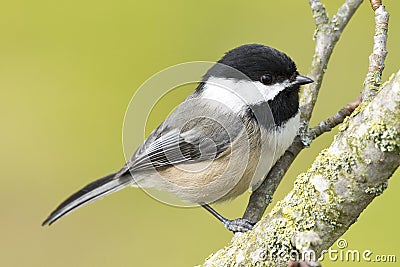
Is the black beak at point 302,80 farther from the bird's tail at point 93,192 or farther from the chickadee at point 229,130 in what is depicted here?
the bird's tail at point 93,192

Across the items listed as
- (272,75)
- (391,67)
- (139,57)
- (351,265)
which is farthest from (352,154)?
(139,57)

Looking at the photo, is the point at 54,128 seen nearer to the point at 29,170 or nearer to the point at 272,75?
the point at 29,170

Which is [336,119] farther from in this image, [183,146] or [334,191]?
[334,191]

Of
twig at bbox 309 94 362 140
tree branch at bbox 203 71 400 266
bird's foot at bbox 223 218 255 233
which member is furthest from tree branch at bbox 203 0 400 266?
twig at bbox 309 94 362 140

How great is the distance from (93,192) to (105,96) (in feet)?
3.13

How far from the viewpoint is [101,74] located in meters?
2.88

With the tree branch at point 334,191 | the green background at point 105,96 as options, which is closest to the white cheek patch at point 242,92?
the tree branch at point 334,191

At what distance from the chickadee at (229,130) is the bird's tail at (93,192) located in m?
0.10

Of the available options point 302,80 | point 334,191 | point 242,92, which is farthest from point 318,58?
point 334,191

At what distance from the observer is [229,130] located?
1738 mm

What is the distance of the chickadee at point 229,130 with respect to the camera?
5.49 ft

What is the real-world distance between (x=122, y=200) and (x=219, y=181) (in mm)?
1014

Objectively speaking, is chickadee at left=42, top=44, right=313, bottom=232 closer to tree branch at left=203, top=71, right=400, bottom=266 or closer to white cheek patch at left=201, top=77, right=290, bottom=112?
white cheek patch at left=201, top=77, right=290, bottom=112

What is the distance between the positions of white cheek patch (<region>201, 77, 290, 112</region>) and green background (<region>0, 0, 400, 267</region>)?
79 centimetres
